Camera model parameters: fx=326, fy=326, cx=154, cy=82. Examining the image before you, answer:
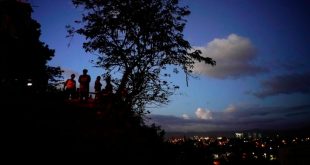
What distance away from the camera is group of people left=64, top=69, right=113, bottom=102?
18.8m

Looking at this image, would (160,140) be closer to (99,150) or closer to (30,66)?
(99,150)

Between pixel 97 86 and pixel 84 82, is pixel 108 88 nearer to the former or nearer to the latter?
pixel 97 86

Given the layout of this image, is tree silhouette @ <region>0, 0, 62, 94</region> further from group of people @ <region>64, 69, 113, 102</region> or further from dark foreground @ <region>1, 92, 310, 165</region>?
dark foreground @ <region>1, 92, 310, 165</region>

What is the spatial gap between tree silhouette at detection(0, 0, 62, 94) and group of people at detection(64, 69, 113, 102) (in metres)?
2.72

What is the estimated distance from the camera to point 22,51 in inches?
990

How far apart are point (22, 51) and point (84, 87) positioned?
915cm

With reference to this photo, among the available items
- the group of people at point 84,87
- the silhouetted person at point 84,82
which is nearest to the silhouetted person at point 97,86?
the group of people at point 84,87

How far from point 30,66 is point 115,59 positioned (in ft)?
32.3

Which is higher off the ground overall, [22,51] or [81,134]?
[22,51]

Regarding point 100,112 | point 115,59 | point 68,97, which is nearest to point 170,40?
point 115,59

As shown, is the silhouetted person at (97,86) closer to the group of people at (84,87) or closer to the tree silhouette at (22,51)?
the group of people at (84,87)

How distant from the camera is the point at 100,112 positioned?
18188 mm

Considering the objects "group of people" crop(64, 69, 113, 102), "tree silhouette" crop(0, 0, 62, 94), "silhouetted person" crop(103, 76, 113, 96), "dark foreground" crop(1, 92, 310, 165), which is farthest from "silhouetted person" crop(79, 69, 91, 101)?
"tree silhouette" crop(0, 0, 62, 94)

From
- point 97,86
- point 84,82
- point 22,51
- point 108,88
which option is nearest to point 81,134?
point 84,82
